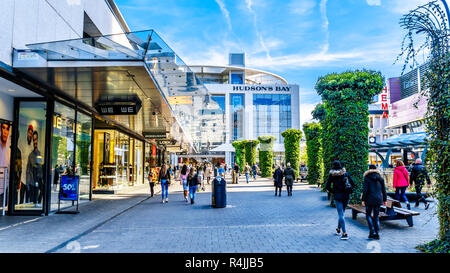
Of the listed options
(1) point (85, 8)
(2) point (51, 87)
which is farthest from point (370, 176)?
(1) point (85, 8)

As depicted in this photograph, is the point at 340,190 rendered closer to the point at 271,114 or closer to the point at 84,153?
the point at 84,153

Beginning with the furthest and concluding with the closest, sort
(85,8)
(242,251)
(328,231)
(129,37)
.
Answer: (85,8) < (129,37) < (328,231) < (242,251)

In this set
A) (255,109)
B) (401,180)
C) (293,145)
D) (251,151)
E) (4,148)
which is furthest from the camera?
(255,109)

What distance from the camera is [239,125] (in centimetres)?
7544

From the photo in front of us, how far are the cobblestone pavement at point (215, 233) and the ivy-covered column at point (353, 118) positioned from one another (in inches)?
61.0

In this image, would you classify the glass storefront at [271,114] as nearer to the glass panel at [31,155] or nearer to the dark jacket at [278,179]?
the dark jacket at [278,179]

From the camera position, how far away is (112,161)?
21.0 m

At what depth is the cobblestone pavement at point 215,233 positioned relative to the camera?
6.42 meters

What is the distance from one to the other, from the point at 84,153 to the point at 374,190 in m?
11.4

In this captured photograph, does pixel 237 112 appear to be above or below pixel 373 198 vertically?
above

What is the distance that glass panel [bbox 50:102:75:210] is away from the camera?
11008 mm

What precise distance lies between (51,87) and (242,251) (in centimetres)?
753

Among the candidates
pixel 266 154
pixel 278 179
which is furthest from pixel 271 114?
pixel 278 179
